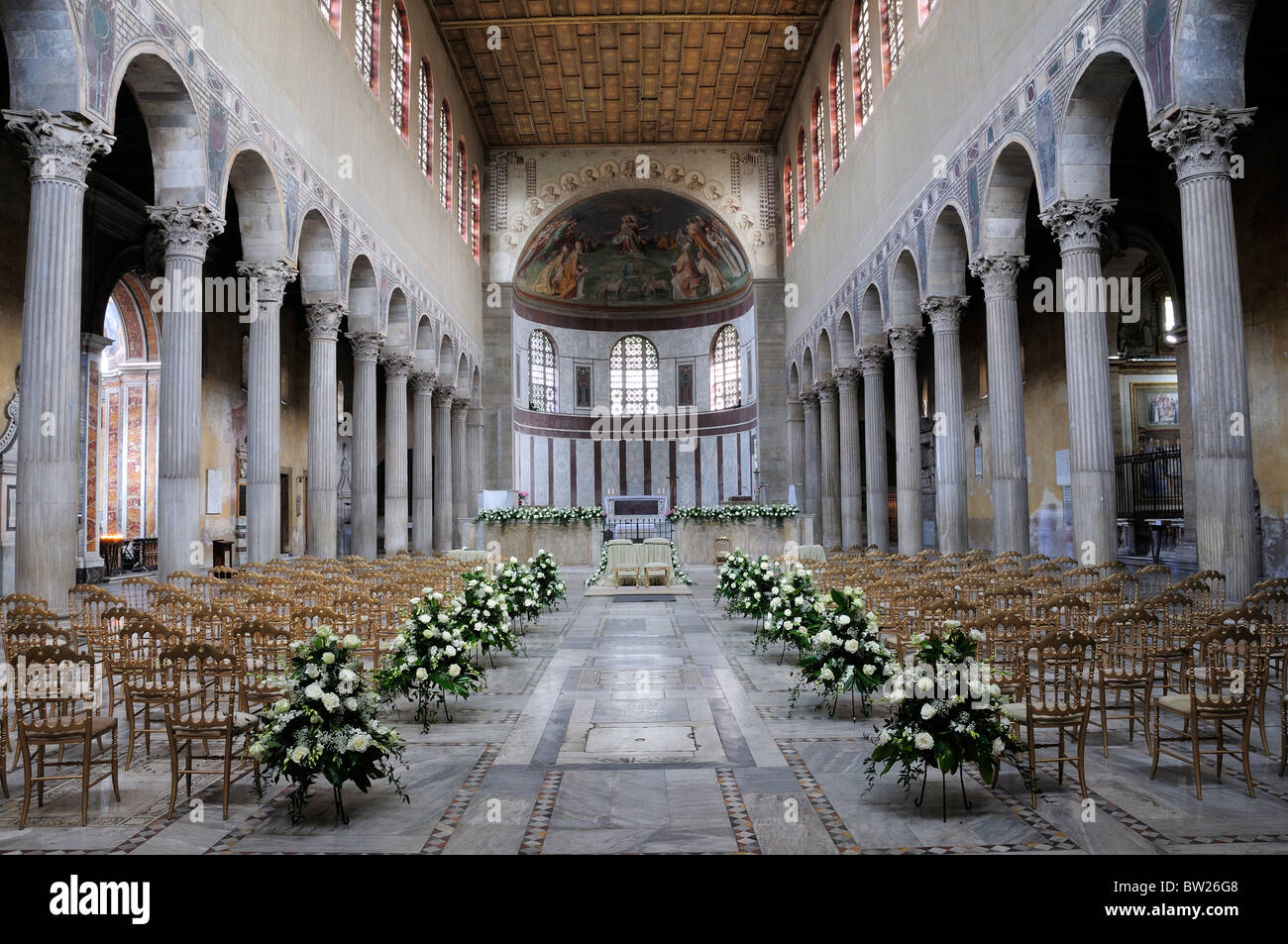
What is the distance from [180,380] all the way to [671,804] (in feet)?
35.3

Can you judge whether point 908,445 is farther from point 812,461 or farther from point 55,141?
Result: point 55,141

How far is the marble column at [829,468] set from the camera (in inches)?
1195

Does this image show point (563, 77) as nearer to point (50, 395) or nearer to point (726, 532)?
point (726, 532)

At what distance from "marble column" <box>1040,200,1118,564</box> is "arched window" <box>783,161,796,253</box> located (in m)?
21.8

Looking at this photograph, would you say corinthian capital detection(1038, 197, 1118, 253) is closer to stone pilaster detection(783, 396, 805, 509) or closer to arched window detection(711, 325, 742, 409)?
stone pilaster detection(783, 396, 805, 509)

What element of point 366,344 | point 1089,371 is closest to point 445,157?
point 366,344

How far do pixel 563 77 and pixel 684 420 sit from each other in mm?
18015

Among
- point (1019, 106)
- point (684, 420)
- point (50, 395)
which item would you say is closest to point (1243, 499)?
point (1019, 106)

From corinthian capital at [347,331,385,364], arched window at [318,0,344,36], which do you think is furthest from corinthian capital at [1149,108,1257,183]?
corinthian capital at [347,331,385,364]

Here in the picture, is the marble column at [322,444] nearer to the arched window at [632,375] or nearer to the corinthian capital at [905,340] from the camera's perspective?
the corinthian capital at [905,340]

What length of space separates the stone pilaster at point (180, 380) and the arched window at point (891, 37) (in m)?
15.9

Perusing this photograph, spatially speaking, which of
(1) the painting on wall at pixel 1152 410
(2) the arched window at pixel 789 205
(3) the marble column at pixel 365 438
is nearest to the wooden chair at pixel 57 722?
(3) the marble column at pixel 365 438

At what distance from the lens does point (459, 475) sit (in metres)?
33.8

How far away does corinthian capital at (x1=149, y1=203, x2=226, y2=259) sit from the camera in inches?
512
